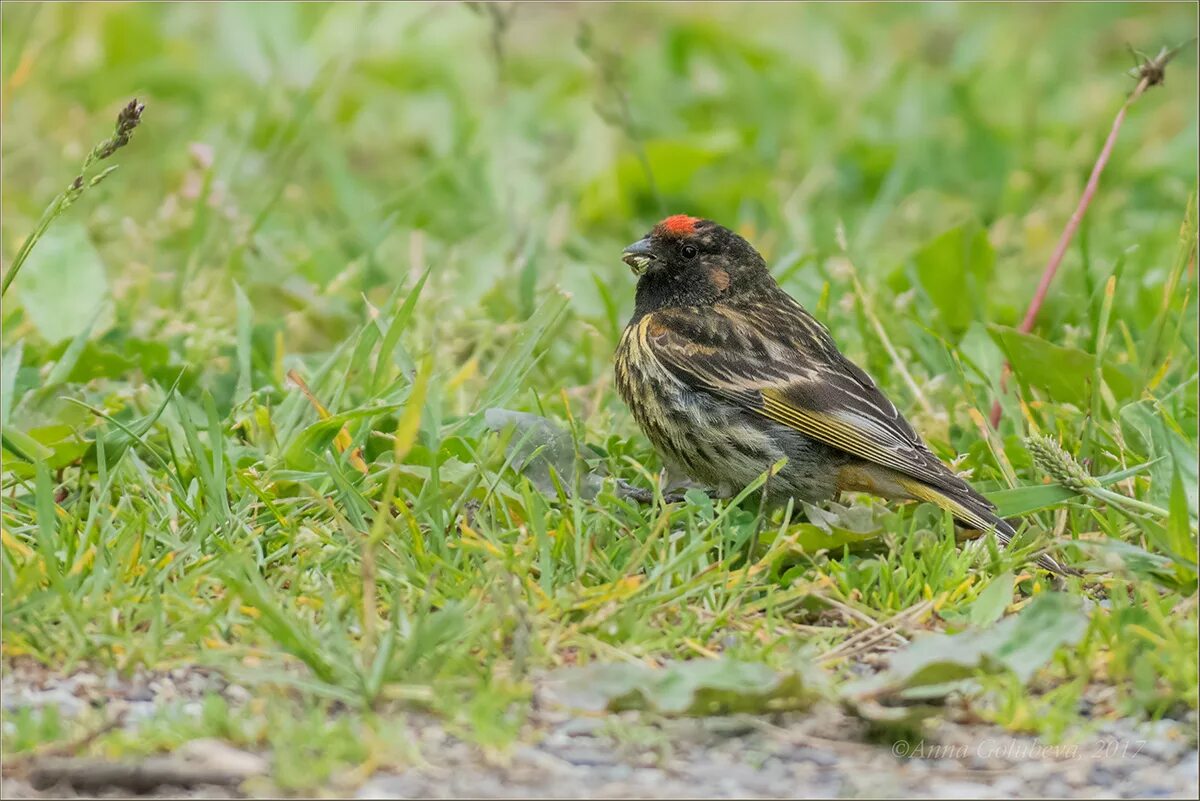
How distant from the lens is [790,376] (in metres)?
5.11

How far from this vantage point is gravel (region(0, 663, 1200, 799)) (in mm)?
3117

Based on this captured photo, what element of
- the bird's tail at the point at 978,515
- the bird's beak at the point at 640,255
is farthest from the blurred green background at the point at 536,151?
the bird's tail at the point at 978,515

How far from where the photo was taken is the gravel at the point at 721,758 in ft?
10.2

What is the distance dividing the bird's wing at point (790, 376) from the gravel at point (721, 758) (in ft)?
4.30

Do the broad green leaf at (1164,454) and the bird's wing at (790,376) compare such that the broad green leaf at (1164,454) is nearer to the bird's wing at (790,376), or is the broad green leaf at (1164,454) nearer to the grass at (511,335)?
the grass at (511,335)

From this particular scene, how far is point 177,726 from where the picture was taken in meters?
3.18

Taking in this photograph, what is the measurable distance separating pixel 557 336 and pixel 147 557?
2.46 metres

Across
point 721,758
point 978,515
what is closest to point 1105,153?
point 978,515

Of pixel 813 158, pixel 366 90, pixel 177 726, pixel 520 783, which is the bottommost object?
pixel 520 783

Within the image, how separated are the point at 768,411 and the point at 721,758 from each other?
1.90 meters

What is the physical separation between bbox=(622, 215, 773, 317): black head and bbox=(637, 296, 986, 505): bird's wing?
132 mm

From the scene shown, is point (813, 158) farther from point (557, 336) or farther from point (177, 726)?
point (177, 726)

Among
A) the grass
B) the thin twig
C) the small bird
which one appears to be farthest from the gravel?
the thin twig

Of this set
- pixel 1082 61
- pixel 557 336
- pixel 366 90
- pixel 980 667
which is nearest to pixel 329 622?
pixel 980 667
